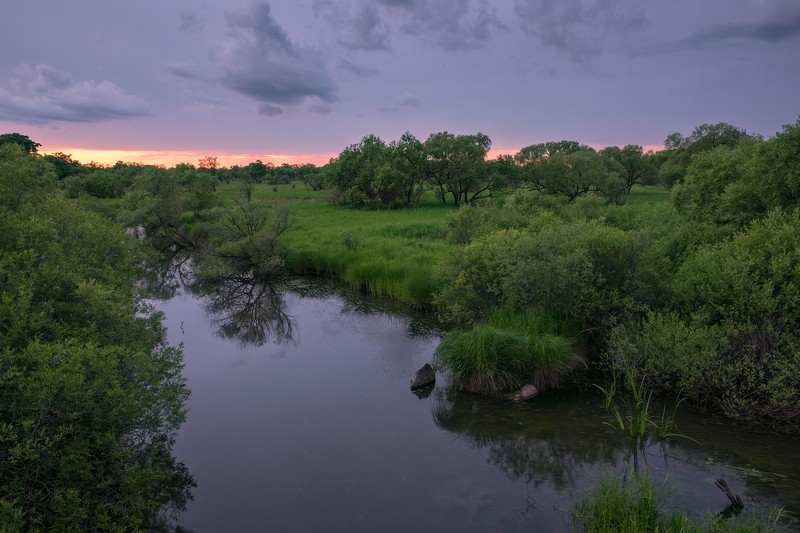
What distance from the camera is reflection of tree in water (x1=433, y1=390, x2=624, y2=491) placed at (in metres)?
10.9

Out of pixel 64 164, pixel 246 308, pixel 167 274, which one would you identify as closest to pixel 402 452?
pixel 246 308

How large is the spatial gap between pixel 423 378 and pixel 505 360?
2.61 meters

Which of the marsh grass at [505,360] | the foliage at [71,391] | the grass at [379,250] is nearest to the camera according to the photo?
the foliage at [71,391]

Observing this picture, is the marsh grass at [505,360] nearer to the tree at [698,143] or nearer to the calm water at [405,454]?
the calm water at [405,454]

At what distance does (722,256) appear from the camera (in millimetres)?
14742

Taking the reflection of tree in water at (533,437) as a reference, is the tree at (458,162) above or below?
above

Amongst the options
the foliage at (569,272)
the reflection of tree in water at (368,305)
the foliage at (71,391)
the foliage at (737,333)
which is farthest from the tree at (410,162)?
the foliage at (71,391)

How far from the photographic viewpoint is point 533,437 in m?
12.2

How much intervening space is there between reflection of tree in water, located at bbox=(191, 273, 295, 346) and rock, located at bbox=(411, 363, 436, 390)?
7.57m

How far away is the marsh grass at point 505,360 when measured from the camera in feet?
48.0

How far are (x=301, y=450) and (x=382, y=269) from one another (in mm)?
15401

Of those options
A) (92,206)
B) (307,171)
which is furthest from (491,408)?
(307,171)

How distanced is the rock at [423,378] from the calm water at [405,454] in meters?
0.32

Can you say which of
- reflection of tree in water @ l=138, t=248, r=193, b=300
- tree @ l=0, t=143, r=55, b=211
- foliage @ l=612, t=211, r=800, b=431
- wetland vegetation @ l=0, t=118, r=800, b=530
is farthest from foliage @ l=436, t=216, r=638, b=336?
reflection of tree in water @ l=138, t=248, r=193, b=300
